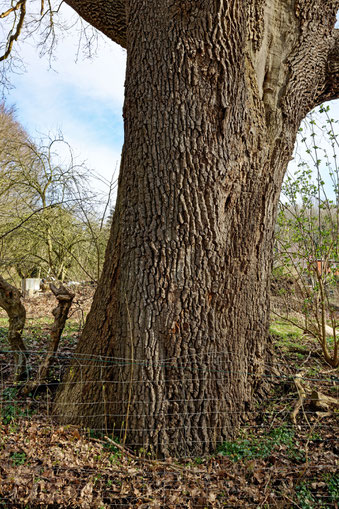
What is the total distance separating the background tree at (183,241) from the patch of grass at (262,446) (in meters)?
0.14

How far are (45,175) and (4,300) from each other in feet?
24.0

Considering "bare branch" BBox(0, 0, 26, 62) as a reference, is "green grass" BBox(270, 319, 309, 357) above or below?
below

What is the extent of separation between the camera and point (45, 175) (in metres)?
11.1

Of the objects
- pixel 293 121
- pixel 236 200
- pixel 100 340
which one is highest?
pixel 293 121

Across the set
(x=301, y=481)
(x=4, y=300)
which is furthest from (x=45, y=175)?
(x=301, y=481)

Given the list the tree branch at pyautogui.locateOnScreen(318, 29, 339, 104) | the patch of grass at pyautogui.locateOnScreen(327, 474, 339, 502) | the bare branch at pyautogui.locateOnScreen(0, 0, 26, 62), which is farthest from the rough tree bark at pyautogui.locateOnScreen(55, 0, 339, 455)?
the bare branch at pyautogui.locateOnScreen(0, 0, 26, 62)

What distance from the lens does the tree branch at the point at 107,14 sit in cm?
514

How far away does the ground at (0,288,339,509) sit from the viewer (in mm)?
2904

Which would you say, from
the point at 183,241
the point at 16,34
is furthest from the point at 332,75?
the point at 16,34

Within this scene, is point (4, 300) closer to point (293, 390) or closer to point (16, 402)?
point (16, 402)

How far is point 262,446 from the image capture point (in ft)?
11.4

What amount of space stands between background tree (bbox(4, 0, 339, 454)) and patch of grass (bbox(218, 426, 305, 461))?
14 cm

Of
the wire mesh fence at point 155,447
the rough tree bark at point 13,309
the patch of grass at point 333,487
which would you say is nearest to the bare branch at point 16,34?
the rough tree bark at point 13,309

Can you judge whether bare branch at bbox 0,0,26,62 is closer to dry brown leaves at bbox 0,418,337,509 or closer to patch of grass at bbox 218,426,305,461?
dry brown leaves at bbox 0,418,337,509
